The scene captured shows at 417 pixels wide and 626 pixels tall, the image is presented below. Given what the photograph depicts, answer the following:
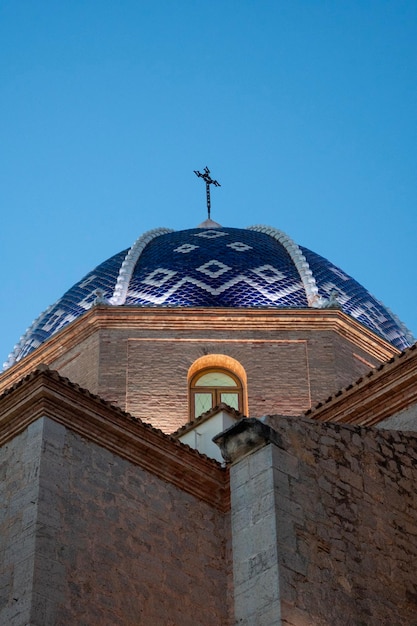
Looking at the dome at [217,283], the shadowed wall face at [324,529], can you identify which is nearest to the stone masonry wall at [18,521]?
the shadowed wall face at [324,529]

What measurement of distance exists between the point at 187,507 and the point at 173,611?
115 cm

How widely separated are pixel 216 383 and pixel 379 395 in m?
4.49

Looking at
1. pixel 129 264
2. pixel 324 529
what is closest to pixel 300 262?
pixel 129 264

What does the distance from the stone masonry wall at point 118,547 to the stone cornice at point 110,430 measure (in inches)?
4.6

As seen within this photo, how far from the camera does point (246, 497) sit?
790 centimetres

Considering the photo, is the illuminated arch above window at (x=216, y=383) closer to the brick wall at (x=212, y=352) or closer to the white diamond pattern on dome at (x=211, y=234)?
the brick wall at (x=212, y=352)

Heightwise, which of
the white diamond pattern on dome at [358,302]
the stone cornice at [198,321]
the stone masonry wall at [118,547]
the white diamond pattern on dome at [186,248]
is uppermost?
the white diamond pattern on dome at [186,248]

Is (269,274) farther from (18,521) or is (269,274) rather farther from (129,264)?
(18,521)

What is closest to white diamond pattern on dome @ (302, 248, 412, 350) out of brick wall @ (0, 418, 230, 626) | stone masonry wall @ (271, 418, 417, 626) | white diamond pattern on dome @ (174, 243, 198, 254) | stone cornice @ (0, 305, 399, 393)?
stone cornice @ (0, 305, 399, 393)

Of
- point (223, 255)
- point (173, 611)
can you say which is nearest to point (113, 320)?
Answer: point (223, 255)

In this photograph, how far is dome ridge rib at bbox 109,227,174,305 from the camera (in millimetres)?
17103

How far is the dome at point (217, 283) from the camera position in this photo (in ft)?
55.9

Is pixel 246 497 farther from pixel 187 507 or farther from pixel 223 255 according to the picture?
pixel 223 255

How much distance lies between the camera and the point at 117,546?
32.6 feet
